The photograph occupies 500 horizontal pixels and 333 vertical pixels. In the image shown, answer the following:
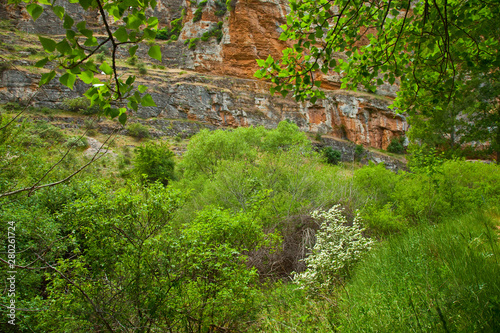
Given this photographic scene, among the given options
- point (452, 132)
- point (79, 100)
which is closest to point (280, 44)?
point (79, 100)

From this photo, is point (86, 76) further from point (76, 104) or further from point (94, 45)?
point (76, 104)

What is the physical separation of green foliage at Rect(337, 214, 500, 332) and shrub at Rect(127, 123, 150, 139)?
32586 mm

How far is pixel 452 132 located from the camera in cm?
1523

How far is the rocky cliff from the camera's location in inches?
1531

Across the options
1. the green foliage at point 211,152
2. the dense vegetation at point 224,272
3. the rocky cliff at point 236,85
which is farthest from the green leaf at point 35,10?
the rocky cliff at point 236,85

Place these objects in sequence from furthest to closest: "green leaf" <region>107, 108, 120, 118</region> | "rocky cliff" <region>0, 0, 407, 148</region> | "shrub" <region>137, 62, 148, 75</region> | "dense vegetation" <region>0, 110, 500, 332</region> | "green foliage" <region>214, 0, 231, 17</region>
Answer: "green foliage" <region>214, 0, 231, 17</region>, "shrub" <region>137, 62, 148, 75</region>, "rocky cliff" <region>0, 0, 407, 148</region>, "dense vegetation" <region>0, 110, 500, 332</region>, "green leaf" <region>107, 108, 120, 118</region>

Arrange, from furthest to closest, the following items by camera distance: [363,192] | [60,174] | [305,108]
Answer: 1. [305,108]
2. [60,174]
3. [363,192]

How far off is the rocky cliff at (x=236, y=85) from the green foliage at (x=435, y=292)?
1457 inches

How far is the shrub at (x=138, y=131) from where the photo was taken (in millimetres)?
31378

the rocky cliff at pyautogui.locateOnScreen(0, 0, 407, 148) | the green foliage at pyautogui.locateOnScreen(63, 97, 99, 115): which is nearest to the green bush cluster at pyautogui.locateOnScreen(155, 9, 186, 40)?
the rocky cliff at pyautogui.locateOnScreen(0, 0, 407, 148)

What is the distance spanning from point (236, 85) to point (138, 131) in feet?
62.9

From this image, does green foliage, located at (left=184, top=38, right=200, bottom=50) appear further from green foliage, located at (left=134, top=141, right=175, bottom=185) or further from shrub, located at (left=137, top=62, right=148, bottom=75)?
green foliage, located at (left=134, top=141, right=175, bottom=185)

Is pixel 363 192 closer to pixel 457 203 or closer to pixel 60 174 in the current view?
pixel 457 203

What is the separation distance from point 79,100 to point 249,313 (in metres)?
36.3
